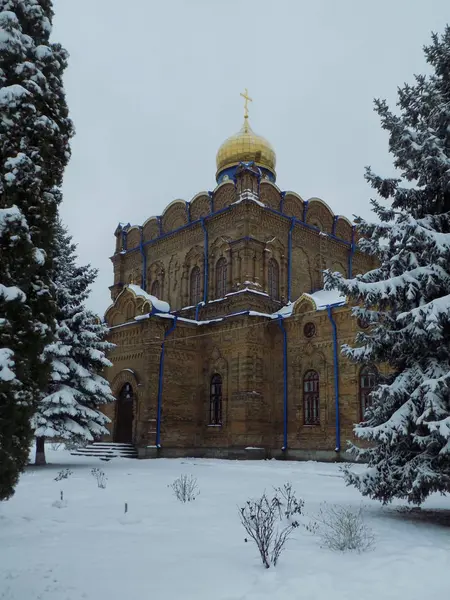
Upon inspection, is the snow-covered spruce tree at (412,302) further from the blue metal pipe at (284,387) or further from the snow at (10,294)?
the blue metal pipe at (284,387)

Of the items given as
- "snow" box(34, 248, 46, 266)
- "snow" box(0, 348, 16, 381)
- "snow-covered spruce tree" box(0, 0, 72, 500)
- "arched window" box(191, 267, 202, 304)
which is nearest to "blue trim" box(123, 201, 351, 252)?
"arched window" box(191, 267, 202, 304)

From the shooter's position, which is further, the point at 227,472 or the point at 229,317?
the point at 229,317

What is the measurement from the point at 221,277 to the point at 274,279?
2.27m

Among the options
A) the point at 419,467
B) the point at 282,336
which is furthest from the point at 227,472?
the point at 419,467

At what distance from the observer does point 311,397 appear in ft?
66.0

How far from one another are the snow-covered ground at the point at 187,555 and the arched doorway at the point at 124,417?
12.8 m

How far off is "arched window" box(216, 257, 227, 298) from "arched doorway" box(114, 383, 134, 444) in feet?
17.9

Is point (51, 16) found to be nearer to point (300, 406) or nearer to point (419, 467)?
point (419, 467)

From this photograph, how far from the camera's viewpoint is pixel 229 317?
2169 cm

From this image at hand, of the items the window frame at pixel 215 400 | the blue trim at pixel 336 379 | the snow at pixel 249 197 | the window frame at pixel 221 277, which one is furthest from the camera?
the window frame at pixel 221 277

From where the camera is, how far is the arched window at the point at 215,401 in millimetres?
22125

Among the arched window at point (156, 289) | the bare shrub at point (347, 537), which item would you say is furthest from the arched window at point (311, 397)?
the bare shrub at point (347, 537)

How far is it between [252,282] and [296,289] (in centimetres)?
296

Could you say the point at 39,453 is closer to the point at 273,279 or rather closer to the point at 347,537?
the point at 273,279
